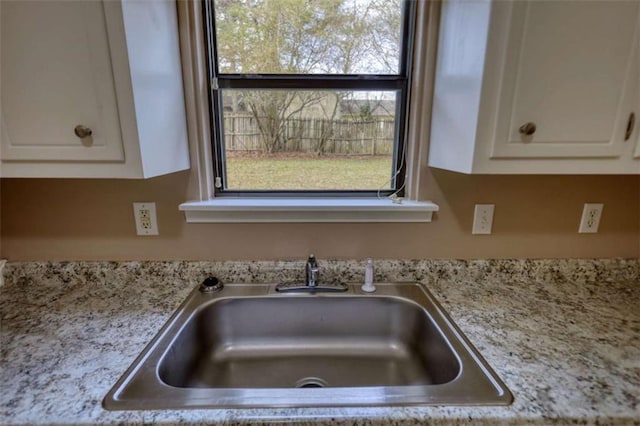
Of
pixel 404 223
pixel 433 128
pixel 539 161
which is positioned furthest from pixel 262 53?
pixel 539 161

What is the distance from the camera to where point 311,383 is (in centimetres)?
96

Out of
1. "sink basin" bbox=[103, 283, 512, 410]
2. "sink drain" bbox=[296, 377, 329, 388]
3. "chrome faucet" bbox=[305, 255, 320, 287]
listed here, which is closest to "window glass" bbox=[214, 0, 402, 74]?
"chrome faucet" bbox=[305, 255, 320, 287]

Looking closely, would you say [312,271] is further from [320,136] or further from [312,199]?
[320,136]

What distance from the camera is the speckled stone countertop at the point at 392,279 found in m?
0.59

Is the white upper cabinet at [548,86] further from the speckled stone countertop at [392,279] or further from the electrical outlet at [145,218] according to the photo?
the electrical outlet at [145,218]

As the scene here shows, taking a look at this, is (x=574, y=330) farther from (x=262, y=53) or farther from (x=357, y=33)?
(x=262, y=53)

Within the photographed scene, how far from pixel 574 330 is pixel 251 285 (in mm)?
979

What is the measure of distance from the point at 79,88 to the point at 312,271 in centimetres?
81

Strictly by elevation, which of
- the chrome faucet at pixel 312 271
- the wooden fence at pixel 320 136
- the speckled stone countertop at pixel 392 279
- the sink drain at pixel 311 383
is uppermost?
the wooden fence at pixel 320 136

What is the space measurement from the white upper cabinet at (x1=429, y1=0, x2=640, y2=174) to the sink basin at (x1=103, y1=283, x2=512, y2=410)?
19.5 inches

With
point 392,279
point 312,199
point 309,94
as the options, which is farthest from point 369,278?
point 309,94

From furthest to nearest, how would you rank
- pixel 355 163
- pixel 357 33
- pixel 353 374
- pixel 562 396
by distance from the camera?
pixel 355 163 → pixel 357 33 → pixel 353 374 → pixel 562 396

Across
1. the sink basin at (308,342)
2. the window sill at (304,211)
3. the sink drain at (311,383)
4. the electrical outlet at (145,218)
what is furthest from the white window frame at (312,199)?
the sink drain at (311,383)

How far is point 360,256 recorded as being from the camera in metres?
1.17
